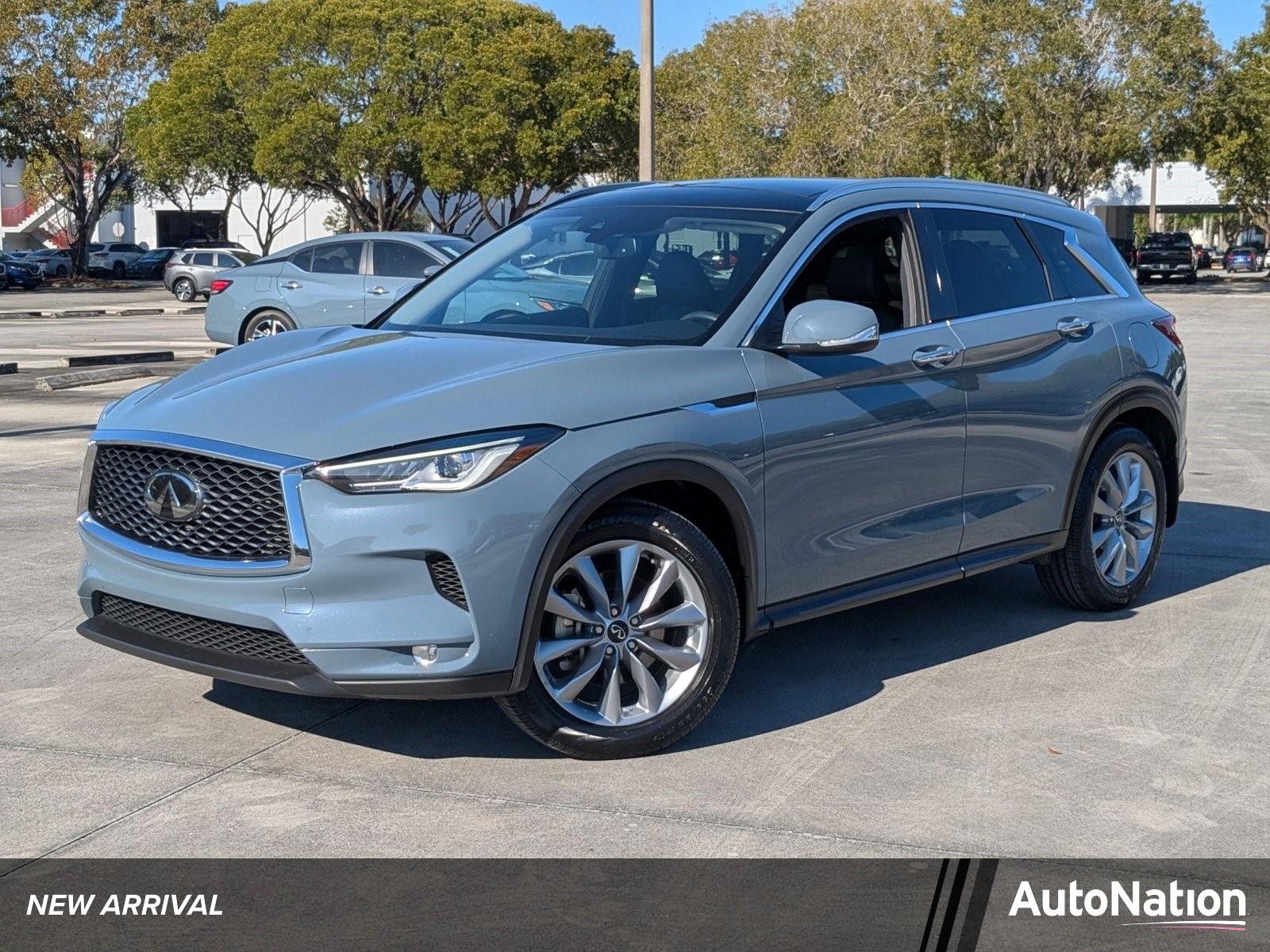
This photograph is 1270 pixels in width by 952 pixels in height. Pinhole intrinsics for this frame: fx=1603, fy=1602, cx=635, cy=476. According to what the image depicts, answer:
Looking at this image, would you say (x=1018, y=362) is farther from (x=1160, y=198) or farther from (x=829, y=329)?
(x=1160, y=198)

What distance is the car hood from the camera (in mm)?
4562

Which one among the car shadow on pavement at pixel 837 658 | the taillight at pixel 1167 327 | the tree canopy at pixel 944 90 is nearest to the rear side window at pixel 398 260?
the car shadow on pavement at pixel 837 658

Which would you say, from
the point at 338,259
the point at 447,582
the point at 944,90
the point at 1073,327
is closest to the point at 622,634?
the point at 447,582

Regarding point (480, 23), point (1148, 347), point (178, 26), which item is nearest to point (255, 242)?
point (178, 26)

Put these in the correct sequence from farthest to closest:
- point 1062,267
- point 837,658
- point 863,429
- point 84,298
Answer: point 84,298
point 1062,267
point 837,658
point 863,429

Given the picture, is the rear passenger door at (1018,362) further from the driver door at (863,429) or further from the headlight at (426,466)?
the headlight at (426,466)

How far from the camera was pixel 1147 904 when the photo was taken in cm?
393

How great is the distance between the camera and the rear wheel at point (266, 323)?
1833 centimetres

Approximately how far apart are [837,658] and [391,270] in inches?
500

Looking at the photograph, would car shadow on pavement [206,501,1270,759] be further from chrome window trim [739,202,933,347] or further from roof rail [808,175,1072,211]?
roof rail [808,175,1072,211]

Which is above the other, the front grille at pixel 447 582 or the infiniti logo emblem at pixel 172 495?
the infiniti logo emblem at pixel 172 495

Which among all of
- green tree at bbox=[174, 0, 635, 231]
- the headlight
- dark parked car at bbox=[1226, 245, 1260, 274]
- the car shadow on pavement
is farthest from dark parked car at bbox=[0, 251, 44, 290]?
the headlight

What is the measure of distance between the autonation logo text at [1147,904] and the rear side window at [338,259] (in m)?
15.2

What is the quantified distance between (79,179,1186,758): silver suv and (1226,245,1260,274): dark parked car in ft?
225
